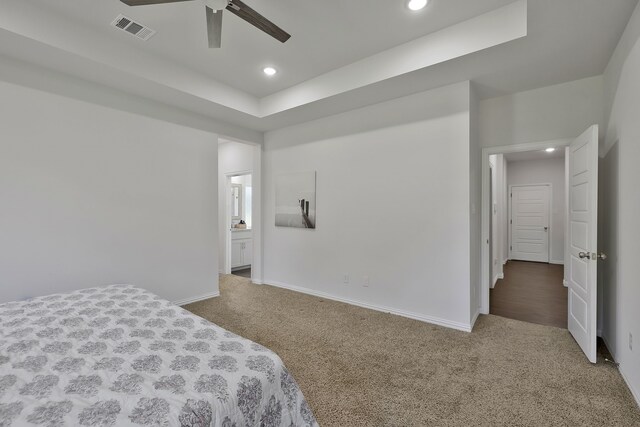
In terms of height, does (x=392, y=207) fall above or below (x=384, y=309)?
above

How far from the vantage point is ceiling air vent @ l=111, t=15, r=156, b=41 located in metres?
2.36

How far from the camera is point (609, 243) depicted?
256 centimetres

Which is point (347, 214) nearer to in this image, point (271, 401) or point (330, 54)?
point (330, 54)

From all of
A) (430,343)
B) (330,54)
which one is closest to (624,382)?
(430,343)

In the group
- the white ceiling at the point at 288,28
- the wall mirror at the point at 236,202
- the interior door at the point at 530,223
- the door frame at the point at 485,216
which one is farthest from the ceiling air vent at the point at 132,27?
the interior door at the point at 530,223

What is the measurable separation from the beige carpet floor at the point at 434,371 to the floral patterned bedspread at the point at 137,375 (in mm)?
749

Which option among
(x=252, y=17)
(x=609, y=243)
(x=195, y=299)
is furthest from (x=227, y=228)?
(x=609, y=243)

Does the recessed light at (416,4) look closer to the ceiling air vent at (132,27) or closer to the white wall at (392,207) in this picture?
the white wall at (392,207)

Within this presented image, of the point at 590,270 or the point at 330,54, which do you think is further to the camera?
the point at 330,54

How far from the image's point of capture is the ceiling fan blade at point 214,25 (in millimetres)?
1957

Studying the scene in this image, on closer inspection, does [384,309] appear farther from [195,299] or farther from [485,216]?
[195,299]

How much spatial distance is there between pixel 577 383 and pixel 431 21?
9.84ft

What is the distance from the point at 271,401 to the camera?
122cm

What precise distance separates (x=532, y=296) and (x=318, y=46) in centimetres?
447
